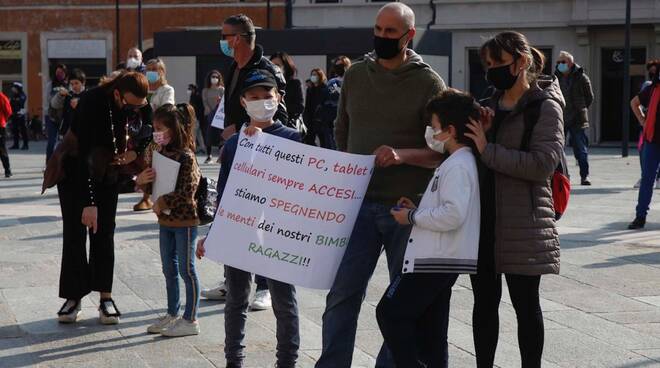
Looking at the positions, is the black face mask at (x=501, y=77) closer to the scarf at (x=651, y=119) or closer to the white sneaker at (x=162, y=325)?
the white sneaker at (x=162, y=325)

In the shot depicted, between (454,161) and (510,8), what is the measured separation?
33214mm

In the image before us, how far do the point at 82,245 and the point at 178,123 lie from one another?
1.10m

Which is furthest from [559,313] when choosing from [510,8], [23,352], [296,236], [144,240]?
[510,8]

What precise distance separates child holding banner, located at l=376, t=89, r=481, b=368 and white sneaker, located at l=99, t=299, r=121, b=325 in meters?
2.69

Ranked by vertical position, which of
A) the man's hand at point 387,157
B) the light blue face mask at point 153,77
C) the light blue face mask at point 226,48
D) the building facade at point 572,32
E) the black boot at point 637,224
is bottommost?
the black boot at point 637,224

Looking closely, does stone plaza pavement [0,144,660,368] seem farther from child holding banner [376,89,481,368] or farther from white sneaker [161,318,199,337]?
child holding banner [376,89,481,368]

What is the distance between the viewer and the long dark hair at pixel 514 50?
5.31 metres

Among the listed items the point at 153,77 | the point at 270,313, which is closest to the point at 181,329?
the point at 270,313

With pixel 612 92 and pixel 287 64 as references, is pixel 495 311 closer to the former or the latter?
pixel 287 64

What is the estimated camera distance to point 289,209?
5.61m

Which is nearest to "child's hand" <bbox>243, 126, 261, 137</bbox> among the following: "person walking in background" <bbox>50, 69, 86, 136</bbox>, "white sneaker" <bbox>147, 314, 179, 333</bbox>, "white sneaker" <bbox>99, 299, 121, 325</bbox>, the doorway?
"white sneaker" <bbox>147, 314, 179, 333</bbox>

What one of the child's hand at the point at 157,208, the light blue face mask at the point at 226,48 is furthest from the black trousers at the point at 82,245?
the light blue face mask at the point at 226,48

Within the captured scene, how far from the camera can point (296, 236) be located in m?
5.59

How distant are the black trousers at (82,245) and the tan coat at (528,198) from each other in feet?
9.86
